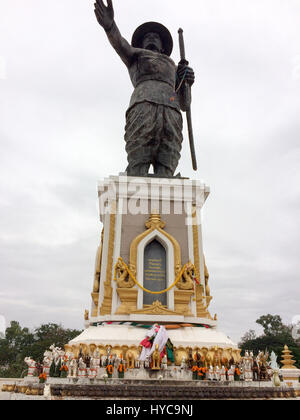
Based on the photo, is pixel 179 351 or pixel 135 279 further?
pixel 135 279

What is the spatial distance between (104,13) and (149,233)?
648 cm

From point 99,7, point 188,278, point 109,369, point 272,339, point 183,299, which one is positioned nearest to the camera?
point 109,369

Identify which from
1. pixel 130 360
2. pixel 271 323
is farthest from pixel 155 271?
pixel 271 323

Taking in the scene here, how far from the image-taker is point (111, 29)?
966 cm

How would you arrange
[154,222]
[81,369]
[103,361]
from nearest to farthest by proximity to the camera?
[81,369]
[103,361]
[154,222]

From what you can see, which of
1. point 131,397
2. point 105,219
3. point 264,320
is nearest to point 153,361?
point 131,397

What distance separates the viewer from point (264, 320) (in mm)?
47906

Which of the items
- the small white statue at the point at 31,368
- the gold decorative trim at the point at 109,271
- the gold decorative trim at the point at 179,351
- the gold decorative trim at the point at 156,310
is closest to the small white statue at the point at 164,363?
the gold decorative trim at the point at 179,351

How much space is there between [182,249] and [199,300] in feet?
4.40

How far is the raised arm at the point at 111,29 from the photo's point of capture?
938 cm

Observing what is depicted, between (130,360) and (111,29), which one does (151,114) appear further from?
(130,360)

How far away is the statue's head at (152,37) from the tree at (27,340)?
29.9 metres

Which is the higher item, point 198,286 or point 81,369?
point 198,286

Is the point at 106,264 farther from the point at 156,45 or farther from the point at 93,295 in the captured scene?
the point at 156,45
